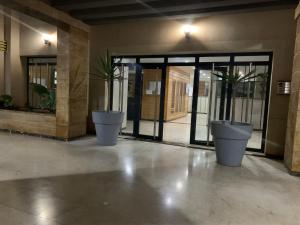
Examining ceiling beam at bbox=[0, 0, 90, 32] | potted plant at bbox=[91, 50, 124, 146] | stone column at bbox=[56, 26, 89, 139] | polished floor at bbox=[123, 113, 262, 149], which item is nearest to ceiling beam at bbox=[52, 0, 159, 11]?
ceiling beam at bbox=[0, 0, 90, 32]

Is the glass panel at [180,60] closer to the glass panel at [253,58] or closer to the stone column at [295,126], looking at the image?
the glass panel at [253,58]

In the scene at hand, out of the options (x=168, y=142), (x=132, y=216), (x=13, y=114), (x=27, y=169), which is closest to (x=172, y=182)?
(x=132, y=216)

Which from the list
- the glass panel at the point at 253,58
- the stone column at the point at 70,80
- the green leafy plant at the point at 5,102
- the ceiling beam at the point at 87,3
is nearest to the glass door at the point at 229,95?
the glass panel at the point at 253,58

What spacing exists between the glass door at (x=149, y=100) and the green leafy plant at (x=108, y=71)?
25.4 inches

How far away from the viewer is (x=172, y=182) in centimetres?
345

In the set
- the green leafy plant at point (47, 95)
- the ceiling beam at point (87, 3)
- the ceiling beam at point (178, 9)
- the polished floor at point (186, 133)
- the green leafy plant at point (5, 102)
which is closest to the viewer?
the ceiling beam at point (178, 9)

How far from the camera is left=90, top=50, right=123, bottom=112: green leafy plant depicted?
5548mm

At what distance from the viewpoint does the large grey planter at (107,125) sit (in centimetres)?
534

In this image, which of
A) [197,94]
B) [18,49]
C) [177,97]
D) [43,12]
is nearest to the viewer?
[43,12]

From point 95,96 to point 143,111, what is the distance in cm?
139

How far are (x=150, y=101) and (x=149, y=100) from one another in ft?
0.14

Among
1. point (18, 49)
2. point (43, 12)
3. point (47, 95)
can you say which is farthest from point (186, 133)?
point (18, 49)

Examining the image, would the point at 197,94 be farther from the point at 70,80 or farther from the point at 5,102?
the point at 5,102

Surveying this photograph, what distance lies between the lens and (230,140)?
4.22 meters
